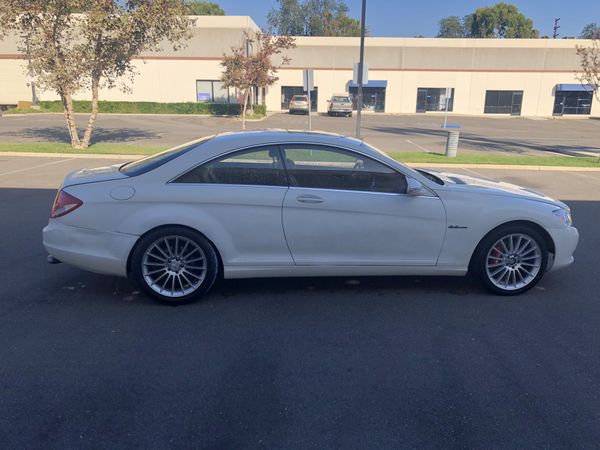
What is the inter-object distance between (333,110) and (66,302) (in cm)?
4076

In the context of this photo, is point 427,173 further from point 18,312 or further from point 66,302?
point 18,312

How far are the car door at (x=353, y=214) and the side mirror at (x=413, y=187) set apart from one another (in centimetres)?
4

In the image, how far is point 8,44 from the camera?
45.2m

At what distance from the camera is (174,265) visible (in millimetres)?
4328

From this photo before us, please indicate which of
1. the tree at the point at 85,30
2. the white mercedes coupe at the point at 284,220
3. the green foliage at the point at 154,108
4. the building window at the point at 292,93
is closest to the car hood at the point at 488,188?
the white mercedes coupe at the point at 284,220

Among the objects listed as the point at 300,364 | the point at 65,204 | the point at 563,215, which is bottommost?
the point at 300,364

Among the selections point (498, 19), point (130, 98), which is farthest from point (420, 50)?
point (498, 19)

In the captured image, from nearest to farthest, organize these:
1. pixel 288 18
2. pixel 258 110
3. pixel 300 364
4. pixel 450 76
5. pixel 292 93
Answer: pixel 300 364
pixel 258 110
pixel 450 76
pixel 292 93
pixel 288 18

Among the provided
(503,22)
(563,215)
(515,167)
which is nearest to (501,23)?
(503,22)

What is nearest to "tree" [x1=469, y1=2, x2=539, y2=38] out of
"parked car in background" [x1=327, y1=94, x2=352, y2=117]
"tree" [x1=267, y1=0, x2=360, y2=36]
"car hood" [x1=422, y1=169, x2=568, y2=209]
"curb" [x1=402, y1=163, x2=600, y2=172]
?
"tree" [x1=267, y1=0, x2=360, y2=36]

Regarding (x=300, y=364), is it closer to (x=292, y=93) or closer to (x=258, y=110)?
(x=258, y=110)

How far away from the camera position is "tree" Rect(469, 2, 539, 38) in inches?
3445

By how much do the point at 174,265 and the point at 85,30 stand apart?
13565mm

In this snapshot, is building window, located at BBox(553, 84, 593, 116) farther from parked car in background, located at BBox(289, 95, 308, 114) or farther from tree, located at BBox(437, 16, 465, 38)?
tree, located at BBox(437, 16, 465, 38)
